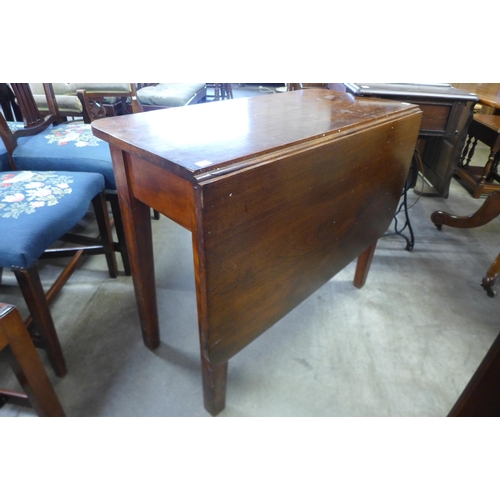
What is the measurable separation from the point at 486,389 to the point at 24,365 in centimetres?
90

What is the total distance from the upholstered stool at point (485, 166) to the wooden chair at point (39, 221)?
2233 millimetres

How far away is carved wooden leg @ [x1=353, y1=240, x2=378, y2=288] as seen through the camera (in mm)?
1458

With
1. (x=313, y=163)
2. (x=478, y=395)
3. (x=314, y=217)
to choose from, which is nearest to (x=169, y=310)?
(x=314, y=217)

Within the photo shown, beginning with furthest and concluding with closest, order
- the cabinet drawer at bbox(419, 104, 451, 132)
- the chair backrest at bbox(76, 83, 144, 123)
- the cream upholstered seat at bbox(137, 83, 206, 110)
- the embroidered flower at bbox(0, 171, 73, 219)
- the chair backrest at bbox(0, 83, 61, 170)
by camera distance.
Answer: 1. the cream upholstered seat at bbox(137, 83, 206, 110)
2. the chair backrest at bbox(76, 83, 144, 123)
3. the cabinet drawer at bbox(419, 104, 451, 132)
4. the chair backrest at bbox(0, 83, 61, 170)
5. the embroidered flower at bbox(0, 171, 73, 219)

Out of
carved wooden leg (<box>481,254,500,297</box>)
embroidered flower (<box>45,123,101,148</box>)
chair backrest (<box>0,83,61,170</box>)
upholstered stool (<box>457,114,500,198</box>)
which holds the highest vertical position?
chair backrest (<box>0,83,61,170</box>)

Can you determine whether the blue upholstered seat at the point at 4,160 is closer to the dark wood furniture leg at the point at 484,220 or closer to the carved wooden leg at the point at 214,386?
the carved wooden leg at the point at 214,386

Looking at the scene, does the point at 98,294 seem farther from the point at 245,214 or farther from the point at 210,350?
the point at 245,214

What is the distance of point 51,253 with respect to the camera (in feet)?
4.54

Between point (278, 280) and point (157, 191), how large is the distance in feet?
1.17

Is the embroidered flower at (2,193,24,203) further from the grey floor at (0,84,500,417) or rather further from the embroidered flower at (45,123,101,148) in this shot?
the grey floor at (0,84,500,417)

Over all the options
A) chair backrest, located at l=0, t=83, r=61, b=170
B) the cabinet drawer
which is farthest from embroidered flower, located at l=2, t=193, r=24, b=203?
the cabinet drawer

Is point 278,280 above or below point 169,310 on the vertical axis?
above

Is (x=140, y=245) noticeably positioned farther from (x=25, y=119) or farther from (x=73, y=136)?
(x=25, y=119)

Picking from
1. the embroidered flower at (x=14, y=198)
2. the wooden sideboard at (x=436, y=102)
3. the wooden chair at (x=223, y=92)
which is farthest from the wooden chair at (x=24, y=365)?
the wooden chair at (x=223, y=92)
